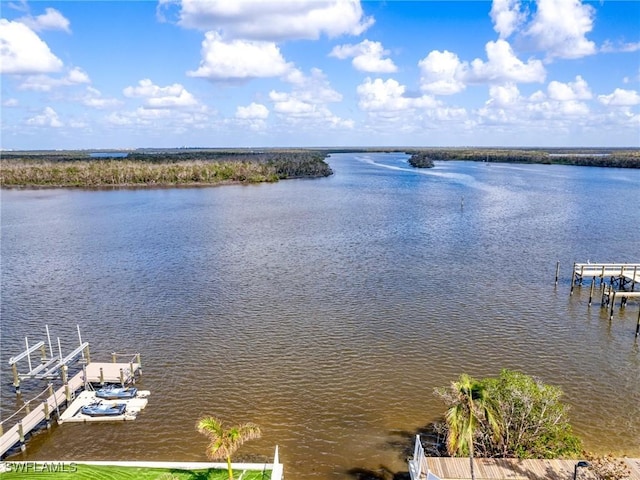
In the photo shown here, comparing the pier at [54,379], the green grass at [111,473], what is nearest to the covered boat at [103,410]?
the pier at [54,379]

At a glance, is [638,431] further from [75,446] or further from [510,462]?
[75,446]

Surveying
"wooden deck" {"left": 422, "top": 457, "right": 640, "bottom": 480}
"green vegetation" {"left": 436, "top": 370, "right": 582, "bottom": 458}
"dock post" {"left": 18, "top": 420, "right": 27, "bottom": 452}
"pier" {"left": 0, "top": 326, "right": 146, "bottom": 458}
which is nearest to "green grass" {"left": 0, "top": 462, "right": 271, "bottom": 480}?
"dock post" {"left": 18, "top": 420, "right": 27, "bottom": 452}

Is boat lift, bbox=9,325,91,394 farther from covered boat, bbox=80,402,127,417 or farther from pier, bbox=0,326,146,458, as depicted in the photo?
covered boat, bbox=80,402,127,417

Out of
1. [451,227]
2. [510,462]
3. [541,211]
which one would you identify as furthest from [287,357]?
[541,211]

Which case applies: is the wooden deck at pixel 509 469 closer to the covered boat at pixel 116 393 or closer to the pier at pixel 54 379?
the covered boat at pixel 116 393

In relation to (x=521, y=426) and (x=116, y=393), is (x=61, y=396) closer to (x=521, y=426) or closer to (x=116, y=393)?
(x=116, y=393)
